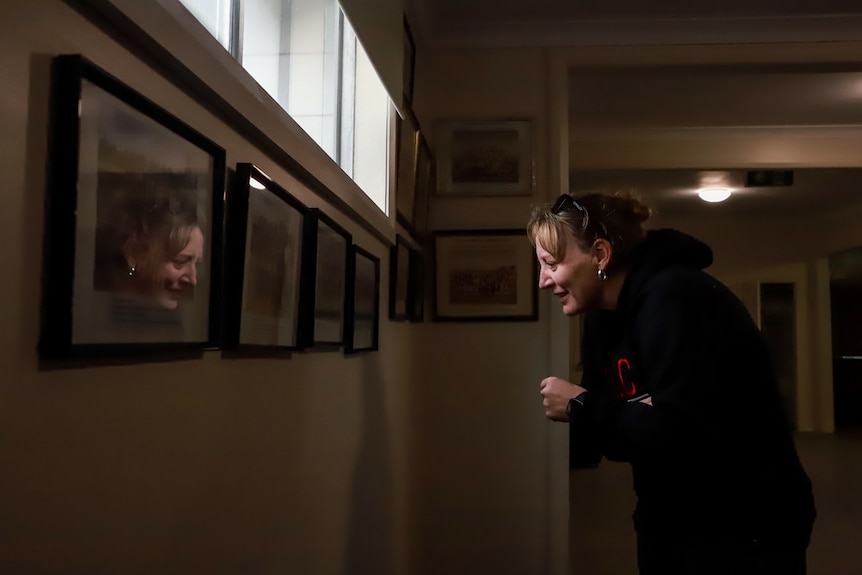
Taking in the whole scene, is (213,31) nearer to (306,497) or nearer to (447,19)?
(306,497)

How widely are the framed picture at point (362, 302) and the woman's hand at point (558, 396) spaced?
0.47 meters

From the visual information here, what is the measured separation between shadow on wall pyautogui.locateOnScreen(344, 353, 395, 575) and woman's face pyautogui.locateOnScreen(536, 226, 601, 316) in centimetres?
55

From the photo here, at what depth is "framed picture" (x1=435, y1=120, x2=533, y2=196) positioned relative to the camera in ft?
10.5

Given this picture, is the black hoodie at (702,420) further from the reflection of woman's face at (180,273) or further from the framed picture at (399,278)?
the framed picture at (399,278)

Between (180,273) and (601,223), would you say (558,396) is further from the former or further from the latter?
(180,273)

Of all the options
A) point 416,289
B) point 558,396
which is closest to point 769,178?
point 416,289

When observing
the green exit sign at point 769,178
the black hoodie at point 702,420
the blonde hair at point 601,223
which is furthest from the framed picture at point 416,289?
the green exit sign at point 769,178

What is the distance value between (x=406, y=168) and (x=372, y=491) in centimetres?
110

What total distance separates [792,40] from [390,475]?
93.2 inches

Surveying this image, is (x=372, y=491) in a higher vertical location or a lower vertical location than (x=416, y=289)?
lower

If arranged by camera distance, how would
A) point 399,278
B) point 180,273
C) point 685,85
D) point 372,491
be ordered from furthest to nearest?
point 685,85, point 399,278, point 372,491, point 180,273

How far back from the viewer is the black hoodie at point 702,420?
4.26ft

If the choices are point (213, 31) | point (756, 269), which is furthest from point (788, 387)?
point (213, 31)

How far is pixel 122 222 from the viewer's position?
0.74m
